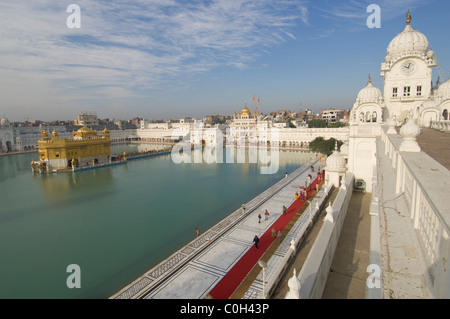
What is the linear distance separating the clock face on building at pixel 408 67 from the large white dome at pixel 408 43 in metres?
0.64

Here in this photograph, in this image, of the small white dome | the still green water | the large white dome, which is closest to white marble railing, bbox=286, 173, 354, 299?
the still green water

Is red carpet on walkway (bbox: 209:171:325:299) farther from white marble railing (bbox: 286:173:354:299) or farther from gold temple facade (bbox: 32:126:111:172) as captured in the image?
gold temple facade (bbox: 32:126:111:172)

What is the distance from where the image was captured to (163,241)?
31.4ft

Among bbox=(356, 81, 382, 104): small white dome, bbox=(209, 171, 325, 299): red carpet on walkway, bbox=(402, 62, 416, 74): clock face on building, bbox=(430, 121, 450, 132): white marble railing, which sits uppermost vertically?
bbox=(402, 62, 416, 74): clock face on building

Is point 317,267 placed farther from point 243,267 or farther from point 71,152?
point 71,152

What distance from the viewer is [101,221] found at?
1171 cm

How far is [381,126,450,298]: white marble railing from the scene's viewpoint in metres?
1.52

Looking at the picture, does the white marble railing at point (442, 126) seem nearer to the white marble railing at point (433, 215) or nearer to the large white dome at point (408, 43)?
the white marble railing at point (433, 215)


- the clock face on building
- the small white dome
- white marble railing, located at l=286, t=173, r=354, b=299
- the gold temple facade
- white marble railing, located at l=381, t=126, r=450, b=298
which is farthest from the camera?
the gold temple facade

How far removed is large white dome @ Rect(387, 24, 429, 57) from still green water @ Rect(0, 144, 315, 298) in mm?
11142

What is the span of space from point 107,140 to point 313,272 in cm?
3100

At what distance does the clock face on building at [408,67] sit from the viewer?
1391 cm

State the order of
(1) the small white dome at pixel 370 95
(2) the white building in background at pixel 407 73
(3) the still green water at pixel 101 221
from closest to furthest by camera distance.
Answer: (3) the still green water at pixel 101 221 → (2) the white building in background at pixel 407 73 → (1) the small white dome at pixel 370 95

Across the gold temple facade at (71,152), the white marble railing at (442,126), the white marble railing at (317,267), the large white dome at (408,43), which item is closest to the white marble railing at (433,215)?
the white marble railing at (317,267)
